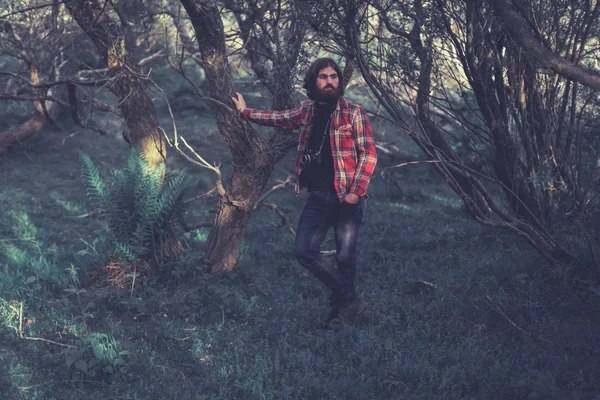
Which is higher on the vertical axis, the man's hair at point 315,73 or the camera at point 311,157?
the man's hair at point 315,73

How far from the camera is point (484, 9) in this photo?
20.1 ft

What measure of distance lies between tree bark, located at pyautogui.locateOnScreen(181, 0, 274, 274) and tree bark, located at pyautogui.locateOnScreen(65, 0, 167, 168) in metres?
0.74

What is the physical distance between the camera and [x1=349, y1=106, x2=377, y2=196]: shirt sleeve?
5324 mm

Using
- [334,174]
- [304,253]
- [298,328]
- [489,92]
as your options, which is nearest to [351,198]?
[334,174]

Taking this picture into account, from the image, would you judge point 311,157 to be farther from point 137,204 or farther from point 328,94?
point 137,204

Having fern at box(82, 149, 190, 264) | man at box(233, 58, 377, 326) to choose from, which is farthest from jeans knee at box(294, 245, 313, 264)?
fern at box(82, 149, 190, 264)

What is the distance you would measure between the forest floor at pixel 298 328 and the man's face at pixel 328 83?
6.80ft

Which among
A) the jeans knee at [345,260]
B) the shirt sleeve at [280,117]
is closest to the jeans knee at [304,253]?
the jeans knee at [345,260]

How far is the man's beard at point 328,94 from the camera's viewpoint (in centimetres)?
540

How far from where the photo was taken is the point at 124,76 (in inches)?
266

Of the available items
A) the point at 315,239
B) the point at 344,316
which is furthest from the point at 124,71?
the point at 344,316

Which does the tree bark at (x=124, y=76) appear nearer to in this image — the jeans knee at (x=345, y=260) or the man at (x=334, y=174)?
the man at (x=334, y=174)

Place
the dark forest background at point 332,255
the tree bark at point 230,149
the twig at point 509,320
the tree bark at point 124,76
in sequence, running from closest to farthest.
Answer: the dark forest background at point 332,255, the twig at point 509,320, the tree bark at point 230,149, the tree bark at point 124,76

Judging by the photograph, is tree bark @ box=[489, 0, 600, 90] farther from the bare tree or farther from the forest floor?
the forest floor
